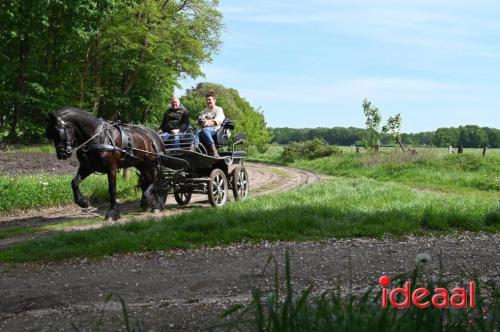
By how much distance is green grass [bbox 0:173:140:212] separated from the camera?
41.2ft

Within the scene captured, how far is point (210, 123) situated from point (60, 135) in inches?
154

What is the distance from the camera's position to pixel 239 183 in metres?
14.3

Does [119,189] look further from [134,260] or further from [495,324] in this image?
[495,324]

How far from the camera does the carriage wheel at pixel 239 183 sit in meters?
13.9

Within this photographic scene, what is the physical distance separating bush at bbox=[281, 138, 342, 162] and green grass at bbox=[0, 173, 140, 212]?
25812 millimetres

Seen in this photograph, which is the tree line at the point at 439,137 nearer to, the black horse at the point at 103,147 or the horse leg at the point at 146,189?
the horse leg at the point at 146,189

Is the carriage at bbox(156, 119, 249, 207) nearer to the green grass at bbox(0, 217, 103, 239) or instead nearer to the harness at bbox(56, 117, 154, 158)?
the harness at bbox(56, 117, 154, 158)

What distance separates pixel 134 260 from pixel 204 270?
1222 millimetres

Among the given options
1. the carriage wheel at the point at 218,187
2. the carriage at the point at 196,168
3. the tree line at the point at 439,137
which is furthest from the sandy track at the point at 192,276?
the tree line at the point at 439,137

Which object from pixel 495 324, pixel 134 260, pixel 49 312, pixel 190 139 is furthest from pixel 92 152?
pixel 495 324

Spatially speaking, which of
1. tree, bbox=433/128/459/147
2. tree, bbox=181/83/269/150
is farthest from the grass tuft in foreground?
tree, bbox=433/128/459/147

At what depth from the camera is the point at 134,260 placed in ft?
22.6

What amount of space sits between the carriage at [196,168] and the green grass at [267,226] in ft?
7.35

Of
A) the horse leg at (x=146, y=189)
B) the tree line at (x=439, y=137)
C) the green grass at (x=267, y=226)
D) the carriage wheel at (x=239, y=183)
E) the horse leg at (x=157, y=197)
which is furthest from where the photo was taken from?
the tree line at (x=439, y=137)
